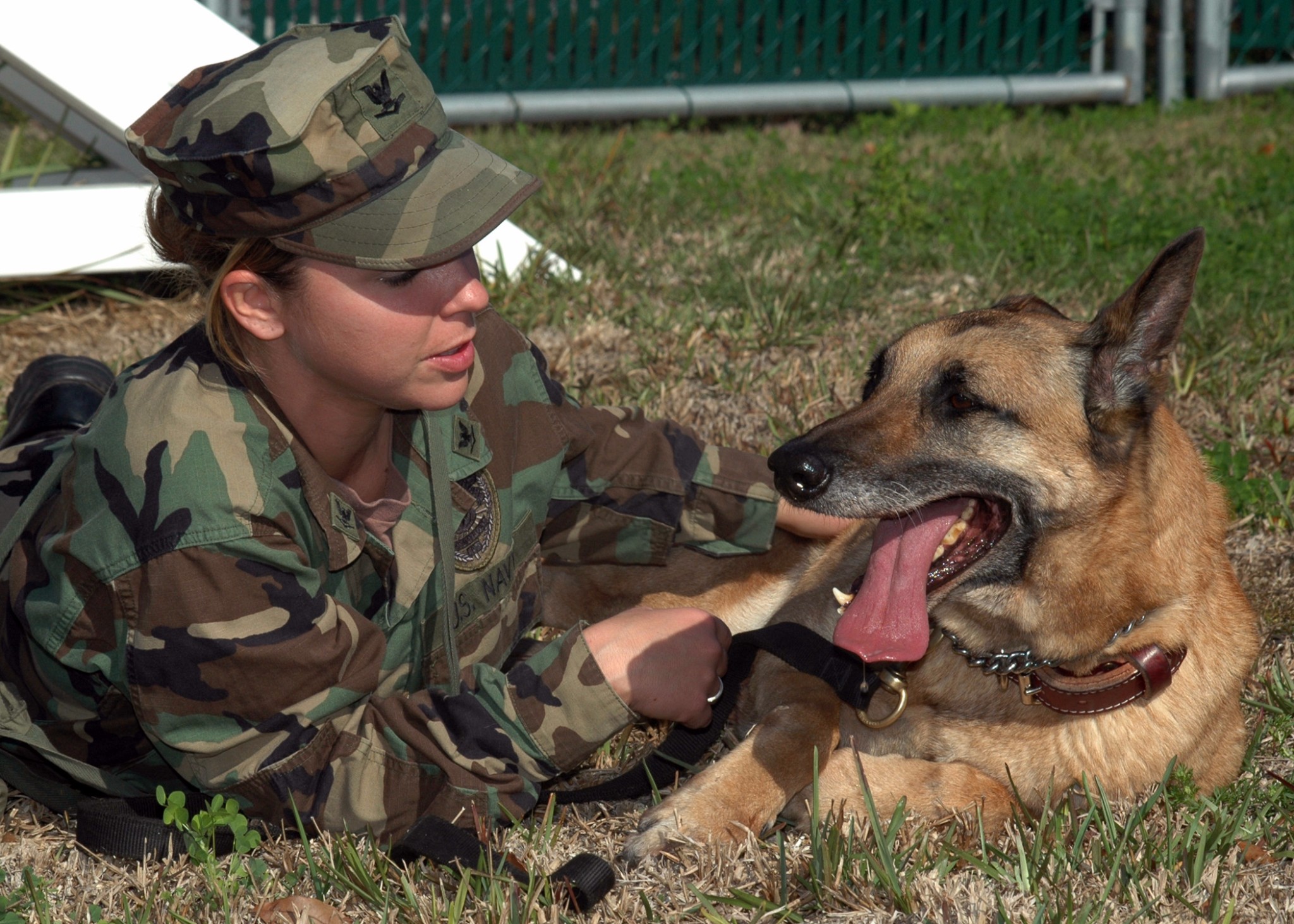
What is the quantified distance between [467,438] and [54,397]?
152 centimetres

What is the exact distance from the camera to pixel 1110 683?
106 inches

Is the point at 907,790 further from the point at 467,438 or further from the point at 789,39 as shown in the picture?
the point at 789,39

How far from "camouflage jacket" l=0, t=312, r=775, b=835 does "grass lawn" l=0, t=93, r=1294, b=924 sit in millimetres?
185

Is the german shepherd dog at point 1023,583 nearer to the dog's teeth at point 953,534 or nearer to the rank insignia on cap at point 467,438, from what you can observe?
the dog's teeth at point 953,534

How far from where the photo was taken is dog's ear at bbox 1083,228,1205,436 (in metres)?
2.55

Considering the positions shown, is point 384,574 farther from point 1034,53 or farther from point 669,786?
point 1034,53

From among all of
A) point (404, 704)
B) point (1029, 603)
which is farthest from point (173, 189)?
point (1029, 603)

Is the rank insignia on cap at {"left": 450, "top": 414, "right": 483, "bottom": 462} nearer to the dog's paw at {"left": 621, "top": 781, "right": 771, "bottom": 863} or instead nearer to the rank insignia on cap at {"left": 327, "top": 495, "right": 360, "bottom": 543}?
the rank insignia on cap at {"left": 327, "top": 495, "right": 360, "bottom": 543}

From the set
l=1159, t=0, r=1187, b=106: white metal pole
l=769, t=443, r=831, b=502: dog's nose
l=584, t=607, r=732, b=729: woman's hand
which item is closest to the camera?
l=584, t=607, r=732, b=729: woman's hand

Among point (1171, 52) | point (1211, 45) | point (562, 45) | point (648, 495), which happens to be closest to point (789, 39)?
point (562, 45)

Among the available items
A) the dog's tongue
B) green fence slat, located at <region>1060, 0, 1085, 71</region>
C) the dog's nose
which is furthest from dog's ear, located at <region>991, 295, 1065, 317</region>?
green fence slat, located at <region>1060, 0, 1085, 71</region>

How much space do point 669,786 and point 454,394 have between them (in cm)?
107

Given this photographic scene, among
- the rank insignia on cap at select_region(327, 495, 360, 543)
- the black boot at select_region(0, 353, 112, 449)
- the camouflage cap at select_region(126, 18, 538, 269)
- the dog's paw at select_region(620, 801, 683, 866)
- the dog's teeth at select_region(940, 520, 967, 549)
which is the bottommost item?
the dog's paw at select_region(620, 801, 683, 866)

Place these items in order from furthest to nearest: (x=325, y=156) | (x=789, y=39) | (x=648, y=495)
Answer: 1. (x=789, y=39)
2. (x=648, y=495)
3. (x=325, y=156)
